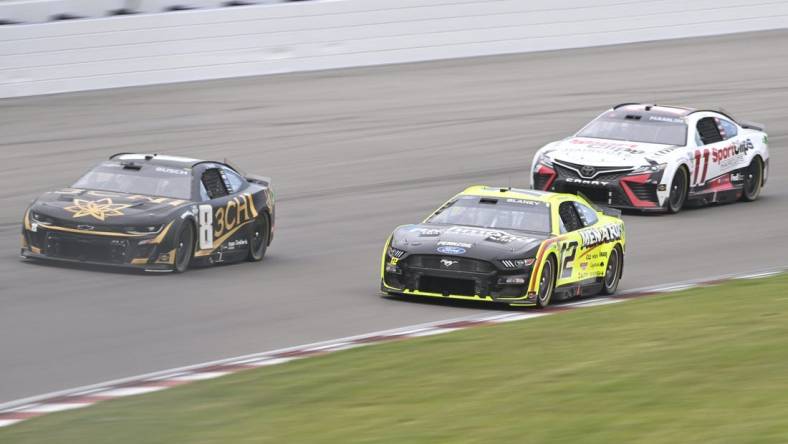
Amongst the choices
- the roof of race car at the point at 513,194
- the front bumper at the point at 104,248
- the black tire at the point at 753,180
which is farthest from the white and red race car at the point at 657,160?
the front bumper at the point at 104,248

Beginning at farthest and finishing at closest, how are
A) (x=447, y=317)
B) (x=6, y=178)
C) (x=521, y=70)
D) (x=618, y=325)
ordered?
(x=521, y=70), (x=6, y=178), (x=447, y=317), (x=618, y=325)

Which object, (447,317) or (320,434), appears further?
(447,317)

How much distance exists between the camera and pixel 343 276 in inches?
635

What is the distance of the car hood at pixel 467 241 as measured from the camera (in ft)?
46.3

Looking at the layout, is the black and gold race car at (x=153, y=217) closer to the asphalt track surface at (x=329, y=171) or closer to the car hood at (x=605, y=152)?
the asphalt track surface at (x=329, y=171)

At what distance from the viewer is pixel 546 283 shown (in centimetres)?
1440

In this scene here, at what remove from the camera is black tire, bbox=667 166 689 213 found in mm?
20750

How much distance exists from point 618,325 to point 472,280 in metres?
2.66

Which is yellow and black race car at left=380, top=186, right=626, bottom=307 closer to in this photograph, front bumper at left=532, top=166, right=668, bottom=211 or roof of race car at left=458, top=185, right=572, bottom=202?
roof of race car at left=458, top=185, right=572, bottom=202

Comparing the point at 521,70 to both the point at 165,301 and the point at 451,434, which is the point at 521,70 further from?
the point at 451,434

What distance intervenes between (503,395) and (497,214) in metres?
6.11

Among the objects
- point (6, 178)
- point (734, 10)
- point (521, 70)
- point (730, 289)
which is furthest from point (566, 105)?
point (730, 289)

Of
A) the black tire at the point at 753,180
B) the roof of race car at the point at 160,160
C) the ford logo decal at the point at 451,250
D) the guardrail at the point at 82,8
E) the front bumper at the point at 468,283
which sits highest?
the guardrail at the point at 82,8

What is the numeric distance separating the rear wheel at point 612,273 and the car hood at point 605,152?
188 inches
